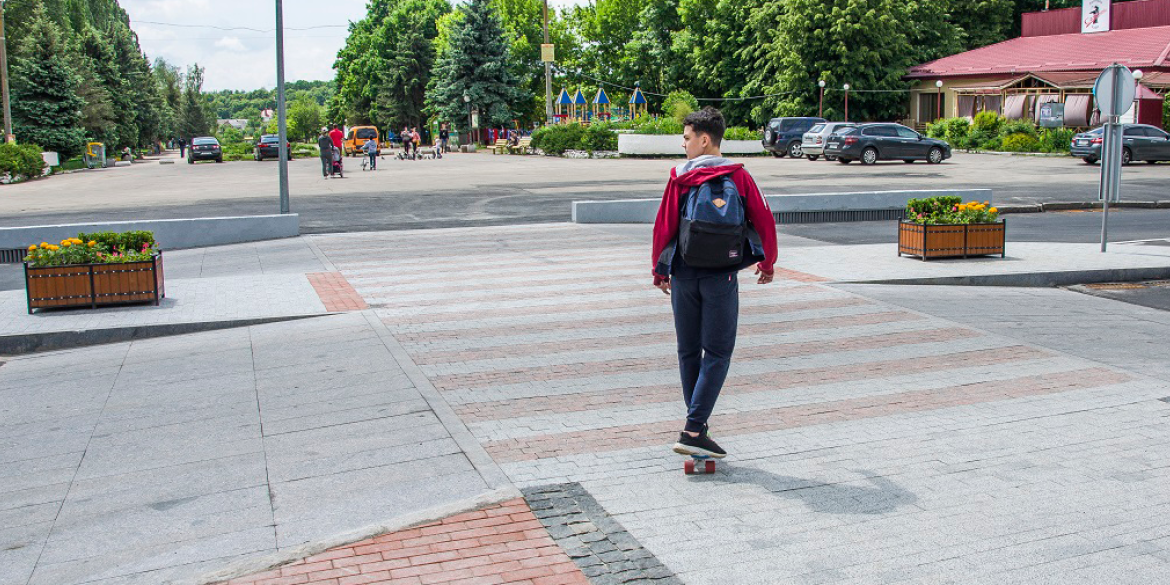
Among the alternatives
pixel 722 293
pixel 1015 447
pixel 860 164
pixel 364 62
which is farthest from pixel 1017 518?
pixel 364 62

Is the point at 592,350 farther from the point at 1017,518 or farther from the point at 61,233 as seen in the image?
the point at 61,233

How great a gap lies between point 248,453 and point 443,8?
3772 inches

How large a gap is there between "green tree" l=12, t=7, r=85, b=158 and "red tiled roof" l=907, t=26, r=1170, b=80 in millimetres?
42992

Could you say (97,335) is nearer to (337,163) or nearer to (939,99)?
(337,163)

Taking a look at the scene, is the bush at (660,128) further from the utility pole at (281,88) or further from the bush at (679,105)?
the utility pole at (281,88)

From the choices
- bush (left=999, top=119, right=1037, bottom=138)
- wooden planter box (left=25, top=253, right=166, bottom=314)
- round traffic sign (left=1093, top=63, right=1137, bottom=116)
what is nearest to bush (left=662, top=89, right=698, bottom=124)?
bush (left=999, top=119, right=1037, bottom=138)

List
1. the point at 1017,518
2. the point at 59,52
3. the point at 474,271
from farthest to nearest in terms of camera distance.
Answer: the point at 59,52, the point at 474,271, the point at 1017,518

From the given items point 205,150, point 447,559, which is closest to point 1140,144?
point 447,559

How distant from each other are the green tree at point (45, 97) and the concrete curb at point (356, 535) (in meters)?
51.8

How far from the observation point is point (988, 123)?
47.4 metres

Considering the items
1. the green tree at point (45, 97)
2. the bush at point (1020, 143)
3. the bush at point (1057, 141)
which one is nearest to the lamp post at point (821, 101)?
the bush at point (1020, 143)

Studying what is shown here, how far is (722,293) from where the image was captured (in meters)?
5.34

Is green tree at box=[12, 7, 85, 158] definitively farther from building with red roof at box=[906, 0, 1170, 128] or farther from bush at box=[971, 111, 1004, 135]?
building with red roof at box=[906, 0, 1170, 128]

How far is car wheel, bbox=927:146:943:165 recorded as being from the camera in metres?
38.1
